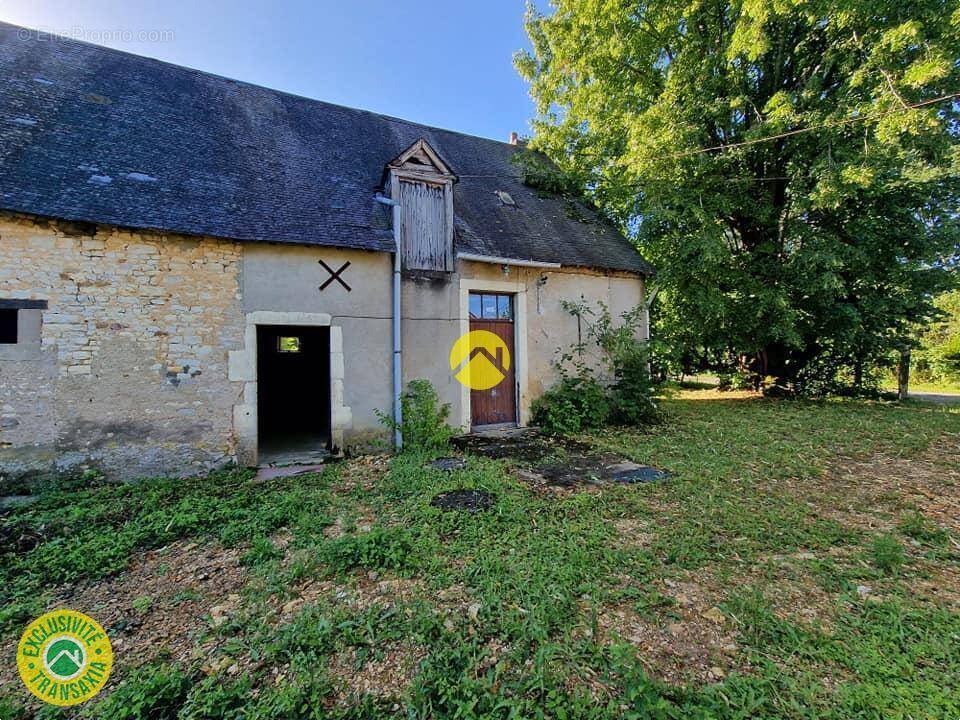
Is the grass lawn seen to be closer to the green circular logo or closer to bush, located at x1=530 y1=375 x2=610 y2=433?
the green circular logo

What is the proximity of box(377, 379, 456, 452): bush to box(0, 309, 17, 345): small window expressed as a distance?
448 cm

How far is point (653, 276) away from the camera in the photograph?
32.1ft

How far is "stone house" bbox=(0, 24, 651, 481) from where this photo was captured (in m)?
5.00

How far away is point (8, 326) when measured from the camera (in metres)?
4.88

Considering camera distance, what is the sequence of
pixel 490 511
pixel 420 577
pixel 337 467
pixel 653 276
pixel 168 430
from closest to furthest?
1. pixel 420 577
2. pixel 490 511
3. pixel 168 430
4. pixel 337 467
5. pixel 653 276

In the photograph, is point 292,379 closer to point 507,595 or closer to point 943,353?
point 507,595

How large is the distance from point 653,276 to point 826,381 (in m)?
6.62

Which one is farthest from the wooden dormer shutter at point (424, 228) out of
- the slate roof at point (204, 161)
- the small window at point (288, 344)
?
the small window at point (288, 344)

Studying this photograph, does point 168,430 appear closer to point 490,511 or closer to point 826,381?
point 490,511

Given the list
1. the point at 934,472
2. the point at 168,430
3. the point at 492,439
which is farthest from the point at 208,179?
the point at 934,472

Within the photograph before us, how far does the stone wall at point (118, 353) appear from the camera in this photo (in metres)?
4.87

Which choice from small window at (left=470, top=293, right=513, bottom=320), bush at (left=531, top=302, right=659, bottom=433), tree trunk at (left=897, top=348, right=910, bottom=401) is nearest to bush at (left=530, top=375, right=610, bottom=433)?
bush at (left=531, top=302, right=659, bottom=433)

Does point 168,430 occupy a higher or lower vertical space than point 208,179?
lower

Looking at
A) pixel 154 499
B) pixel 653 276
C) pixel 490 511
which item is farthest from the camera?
pixel 653 276
